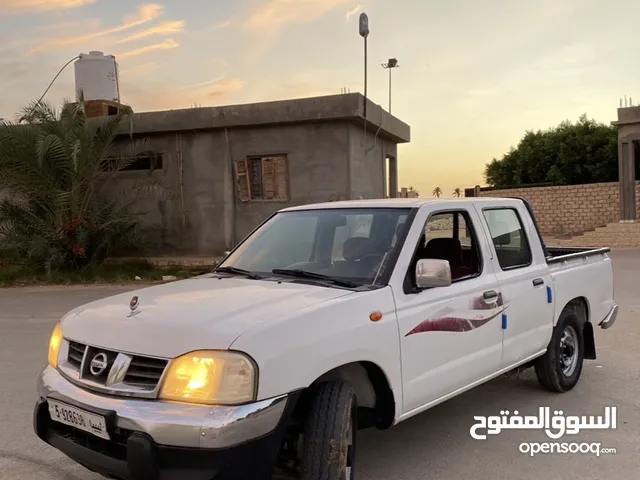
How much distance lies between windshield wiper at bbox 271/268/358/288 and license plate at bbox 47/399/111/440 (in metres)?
1.47

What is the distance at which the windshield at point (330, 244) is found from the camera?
3.78 metres

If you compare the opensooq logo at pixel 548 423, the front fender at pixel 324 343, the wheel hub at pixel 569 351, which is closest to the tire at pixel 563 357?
the wheel hub at pixel 569 351

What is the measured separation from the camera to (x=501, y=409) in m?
4.89

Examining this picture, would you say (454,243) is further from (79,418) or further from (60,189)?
(60,189)

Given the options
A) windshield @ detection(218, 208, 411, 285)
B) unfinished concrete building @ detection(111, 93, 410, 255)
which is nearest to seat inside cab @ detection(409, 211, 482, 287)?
windshield @ detection(218, 208, 411, 285)

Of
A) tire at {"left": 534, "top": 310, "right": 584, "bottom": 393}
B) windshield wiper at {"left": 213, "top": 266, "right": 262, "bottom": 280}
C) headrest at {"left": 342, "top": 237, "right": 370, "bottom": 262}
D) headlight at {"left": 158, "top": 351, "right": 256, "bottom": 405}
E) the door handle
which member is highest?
headrest at {"left": 342, "top": 237, "right": 370, "bottom": 262}

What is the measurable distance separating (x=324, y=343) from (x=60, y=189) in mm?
12496

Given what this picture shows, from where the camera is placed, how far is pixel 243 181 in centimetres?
1525

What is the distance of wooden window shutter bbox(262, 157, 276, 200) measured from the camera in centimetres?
1508

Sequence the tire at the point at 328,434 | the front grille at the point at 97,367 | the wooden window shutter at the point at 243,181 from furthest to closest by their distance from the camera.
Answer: the wooden window shutter at the point at 243,181
the front grille at the point at 97,367
the tire at the point at 328,434

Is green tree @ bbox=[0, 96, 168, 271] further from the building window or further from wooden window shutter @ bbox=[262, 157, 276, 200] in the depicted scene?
wooden window shutter @ bbox=[262, 157, 276, 200]

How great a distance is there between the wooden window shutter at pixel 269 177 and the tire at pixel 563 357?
10.3m

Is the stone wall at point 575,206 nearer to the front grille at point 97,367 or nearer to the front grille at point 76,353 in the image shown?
the front grille at point 76,353

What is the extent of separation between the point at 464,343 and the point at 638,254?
17051mm
